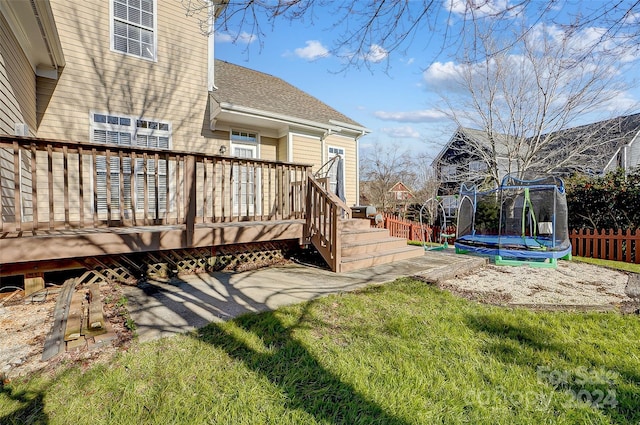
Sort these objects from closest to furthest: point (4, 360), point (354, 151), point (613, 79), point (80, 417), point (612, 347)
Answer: point (80, 417), point (4, 360), point (612, 347), point (354, 151), point (613, 79)

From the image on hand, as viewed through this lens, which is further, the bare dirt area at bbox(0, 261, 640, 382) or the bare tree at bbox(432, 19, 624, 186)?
the bare tree at bbox(432, 19, 624, 186)

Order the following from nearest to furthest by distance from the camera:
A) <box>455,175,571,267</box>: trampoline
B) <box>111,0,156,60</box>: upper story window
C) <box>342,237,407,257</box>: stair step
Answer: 1. <box>342,237,407,257</box>: stair step
2. <box>455,175,571,267</box>: trampoline
3. <box>111,0,156,60</box>: upper story window

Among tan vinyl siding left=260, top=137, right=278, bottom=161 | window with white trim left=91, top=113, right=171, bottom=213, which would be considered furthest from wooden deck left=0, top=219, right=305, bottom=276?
tan vinyl siding left=260, top=137, right=278, bottom=161

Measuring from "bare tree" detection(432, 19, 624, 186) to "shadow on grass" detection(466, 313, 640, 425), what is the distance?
11039mm

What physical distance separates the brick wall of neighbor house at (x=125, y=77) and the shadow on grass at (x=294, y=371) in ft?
19.6

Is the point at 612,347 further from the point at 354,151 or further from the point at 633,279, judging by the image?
the point at 354,151

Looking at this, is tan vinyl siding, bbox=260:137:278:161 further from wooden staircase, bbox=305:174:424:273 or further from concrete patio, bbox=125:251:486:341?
concrete patio, bbox=125:251:486:341

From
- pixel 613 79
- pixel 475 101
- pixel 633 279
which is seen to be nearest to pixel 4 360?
pixel 633 279

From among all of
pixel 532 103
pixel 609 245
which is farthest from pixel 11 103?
pixel 532 103

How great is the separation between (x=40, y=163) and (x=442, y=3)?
7.24m

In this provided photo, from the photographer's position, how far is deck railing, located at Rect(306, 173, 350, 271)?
5223 mm

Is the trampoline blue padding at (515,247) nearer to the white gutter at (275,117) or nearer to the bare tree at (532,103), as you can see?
the white gutter at (275,117)

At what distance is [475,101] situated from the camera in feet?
43.0

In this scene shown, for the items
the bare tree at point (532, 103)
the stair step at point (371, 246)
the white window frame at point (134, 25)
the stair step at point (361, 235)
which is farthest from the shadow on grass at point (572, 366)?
the bare tree at point (532, 103)
